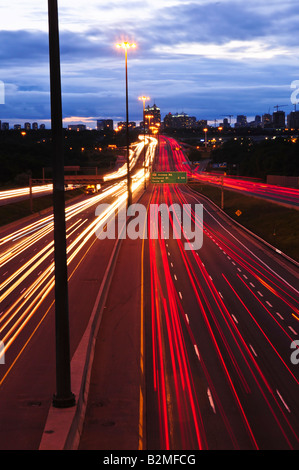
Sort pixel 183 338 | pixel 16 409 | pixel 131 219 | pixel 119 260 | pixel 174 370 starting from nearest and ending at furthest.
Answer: pixel 16 409 → pixel 174 370 → pixel 183 338 → pixel 119 260 → pixel 131 219

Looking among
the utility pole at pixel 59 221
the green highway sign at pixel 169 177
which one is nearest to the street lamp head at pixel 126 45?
the green highway sign at pixel 169 177

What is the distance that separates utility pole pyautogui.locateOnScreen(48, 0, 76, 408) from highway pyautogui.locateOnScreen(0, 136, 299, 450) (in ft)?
4.65

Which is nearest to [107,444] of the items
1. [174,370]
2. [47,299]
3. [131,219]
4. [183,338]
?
[174,370]

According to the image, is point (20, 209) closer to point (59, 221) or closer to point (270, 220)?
point (270, 220)

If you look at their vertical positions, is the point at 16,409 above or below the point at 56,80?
below

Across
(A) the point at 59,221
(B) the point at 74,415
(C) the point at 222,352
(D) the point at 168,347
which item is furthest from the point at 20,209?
(B) the point at 74,415

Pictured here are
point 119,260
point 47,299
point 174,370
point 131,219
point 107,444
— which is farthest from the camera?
point 131,219

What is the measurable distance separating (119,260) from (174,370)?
2178cm

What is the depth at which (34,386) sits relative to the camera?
17.1 meters

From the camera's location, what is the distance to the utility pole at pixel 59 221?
488 inches
